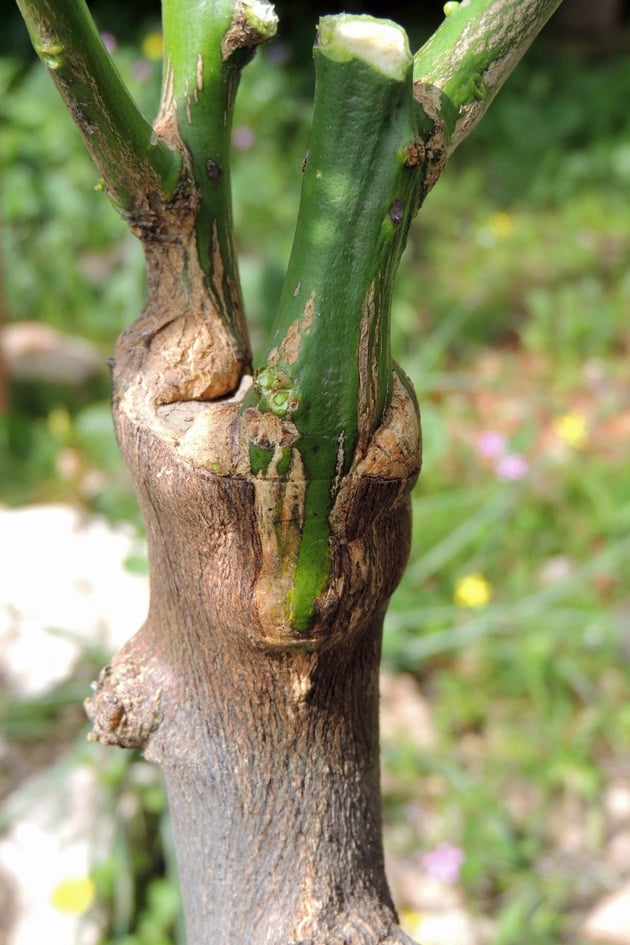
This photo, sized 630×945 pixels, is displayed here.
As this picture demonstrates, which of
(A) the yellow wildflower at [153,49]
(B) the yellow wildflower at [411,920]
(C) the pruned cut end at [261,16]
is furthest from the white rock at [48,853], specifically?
(A) the yellow wildflower at [153,49]

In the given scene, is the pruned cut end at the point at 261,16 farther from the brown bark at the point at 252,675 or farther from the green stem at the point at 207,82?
the brown bark at the point at 252,675

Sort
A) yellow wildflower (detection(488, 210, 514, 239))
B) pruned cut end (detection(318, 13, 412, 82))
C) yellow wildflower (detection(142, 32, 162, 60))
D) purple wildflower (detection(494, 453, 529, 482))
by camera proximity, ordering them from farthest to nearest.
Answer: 1. yellow wildflower (detection(488, 210, 514, 239))
2. yellow wildflower (detection(142, 32, 162, 60))
3. purple wildflower (detection(494, 453, 529, 482))
4. pruned cut end (detection(318, 13, 412, 82))

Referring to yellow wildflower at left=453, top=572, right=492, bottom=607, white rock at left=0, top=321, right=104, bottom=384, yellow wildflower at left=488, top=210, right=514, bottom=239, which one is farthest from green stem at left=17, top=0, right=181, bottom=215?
yellow wildflower at left=488, top=210, right=514, bottom=239

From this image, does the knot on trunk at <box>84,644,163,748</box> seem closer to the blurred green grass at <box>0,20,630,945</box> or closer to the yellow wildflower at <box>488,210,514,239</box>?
the blurred green grass at <box>0,20,630,945</box>

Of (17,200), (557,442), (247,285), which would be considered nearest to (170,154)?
(247,285)

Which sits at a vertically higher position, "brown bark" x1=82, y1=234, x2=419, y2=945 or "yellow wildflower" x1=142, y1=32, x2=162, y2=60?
"yellow wildflower" x1=142, y1=32, x2=162, y2=60

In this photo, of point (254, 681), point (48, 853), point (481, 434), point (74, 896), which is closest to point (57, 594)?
point (48, 853)
